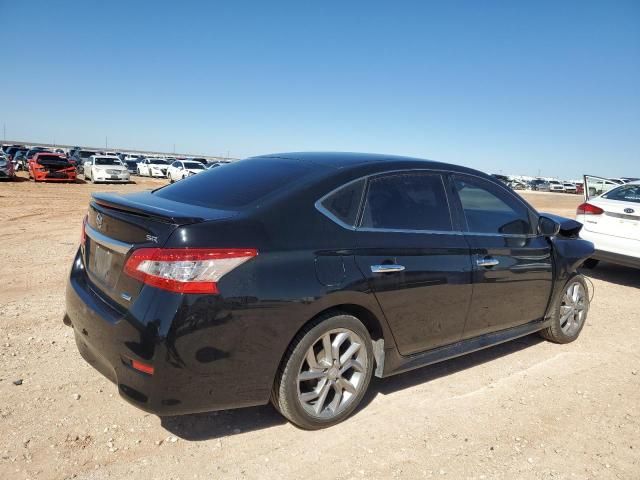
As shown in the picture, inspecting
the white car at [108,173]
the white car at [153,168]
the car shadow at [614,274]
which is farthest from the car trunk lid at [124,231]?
the white car at [153,168]

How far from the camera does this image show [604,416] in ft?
11.5

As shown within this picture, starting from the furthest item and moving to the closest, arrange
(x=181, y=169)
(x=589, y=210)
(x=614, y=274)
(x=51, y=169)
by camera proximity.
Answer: (x=181, y=169) → (x=51, y=169) → (x=614, y=274) → (x=589, y=210)

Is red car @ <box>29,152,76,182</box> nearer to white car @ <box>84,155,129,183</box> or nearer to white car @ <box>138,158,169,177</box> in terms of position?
white car @ <box>84,155,129,183</box>

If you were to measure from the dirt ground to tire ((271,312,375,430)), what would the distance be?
0.46 ft

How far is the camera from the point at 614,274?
27.5 ft

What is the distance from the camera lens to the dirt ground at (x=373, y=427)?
9.00 feet

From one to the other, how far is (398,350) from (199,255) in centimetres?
155

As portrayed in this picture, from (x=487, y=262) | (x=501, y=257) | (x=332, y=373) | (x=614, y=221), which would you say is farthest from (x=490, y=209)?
(x=614, y=221)

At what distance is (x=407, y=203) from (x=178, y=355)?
1.83 metres

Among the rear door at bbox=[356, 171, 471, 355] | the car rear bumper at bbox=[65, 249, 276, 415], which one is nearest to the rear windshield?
the rear door at bbox=[356, 171, 471, 355]

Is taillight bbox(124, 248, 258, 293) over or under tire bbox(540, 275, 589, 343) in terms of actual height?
over

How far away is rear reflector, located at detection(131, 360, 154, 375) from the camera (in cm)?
249

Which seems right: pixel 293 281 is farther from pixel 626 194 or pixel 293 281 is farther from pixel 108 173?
pixel 108 173

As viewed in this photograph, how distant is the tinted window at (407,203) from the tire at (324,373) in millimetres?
697
